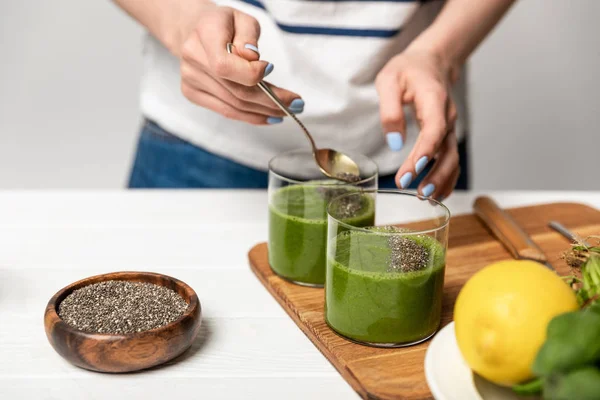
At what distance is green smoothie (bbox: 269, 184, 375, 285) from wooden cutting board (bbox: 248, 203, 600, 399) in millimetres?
24

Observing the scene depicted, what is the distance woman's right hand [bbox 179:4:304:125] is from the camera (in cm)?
104

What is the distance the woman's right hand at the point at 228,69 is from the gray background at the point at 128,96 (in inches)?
55.6

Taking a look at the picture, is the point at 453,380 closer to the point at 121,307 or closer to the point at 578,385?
the point at 578,385

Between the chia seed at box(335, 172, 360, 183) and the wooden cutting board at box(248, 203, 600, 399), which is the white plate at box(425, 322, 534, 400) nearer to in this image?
the wooden cutting board at box(248, 203, 600, 399)

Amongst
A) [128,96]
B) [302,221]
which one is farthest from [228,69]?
[128,96]

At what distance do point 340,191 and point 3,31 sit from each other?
177 cm

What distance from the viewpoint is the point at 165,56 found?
1.50 m

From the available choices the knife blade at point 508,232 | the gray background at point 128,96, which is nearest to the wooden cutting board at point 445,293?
the knife blade at point 508,232

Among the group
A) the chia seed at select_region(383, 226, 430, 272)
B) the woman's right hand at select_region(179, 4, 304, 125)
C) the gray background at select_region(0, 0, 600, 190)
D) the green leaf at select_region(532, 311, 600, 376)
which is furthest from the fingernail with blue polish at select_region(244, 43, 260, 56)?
the gray background at select_region(0, 0, 600, 190)

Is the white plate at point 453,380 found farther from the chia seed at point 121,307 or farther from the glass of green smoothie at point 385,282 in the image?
the chia seed at point 121,307

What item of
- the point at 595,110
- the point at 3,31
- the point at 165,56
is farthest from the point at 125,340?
the point at 595,110

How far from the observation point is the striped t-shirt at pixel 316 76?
1.39 m

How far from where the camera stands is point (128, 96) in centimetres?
263

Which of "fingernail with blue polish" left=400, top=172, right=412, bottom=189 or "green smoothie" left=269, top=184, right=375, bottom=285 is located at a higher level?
"fingernail with blue polish" left=400, top=172, right=412, bottom=189
